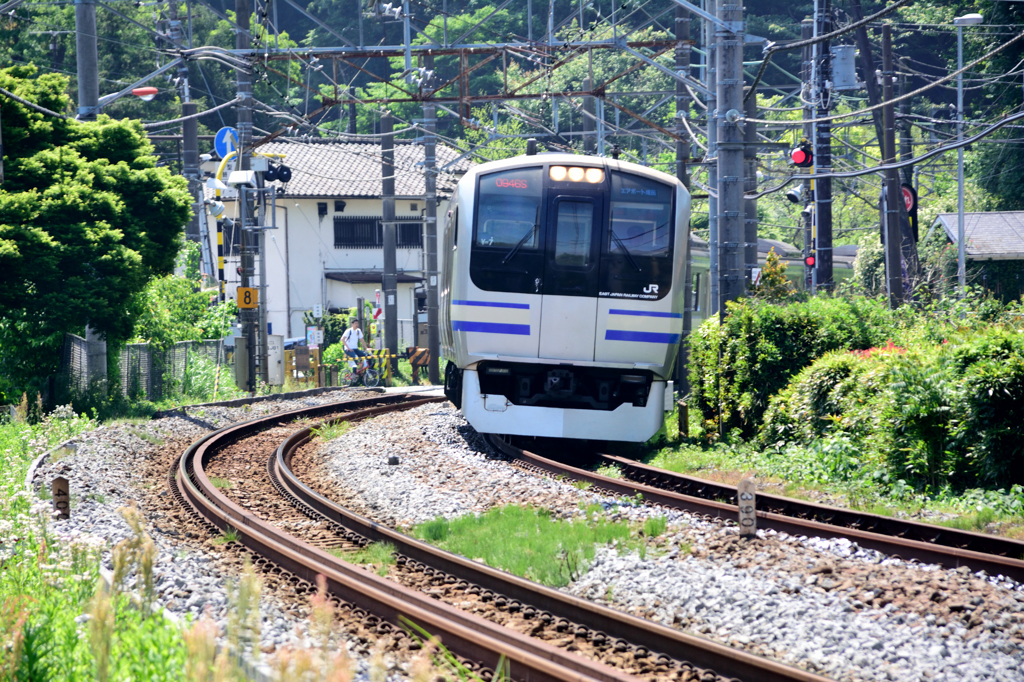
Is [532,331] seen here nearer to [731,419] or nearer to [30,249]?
[731,419]

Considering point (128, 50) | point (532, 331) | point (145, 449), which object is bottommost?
point (145, 449)

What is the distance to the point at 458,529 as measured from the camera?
30.3 ft

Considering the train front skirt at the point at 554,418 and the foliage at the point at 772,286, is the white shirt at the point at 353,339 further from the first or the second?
the train front skirt at the point at 554,418

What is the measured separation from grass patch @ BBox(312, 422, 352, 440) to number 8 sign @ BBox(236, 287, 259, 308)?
24.0 ft

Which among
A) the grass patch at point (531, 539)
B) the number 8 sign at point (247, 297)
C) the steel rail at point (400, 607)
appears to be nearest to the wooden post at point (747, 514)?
the grass patch at point (531, 539)

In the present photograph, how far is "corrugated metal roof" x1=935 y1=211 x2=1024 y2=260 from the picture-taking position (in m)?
33.2

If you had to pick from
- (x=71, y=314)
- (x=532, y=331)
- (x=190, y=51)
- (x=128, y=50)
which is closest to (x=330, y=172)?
Result: (x=128, y=50)

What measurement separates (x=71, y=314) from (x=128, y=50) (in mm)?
37018

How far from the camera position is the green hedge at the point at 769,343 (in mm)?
13891

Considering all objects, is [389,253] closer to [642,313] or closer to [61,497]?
[642,313]

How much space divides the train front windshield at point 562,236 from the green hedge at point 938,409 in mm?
2689

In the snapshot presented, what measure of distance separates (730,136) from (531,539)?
26.9 feet

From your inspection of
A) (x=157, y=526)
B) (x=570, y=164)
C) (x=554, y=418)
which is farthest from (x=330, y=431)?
(x=157, y=526)

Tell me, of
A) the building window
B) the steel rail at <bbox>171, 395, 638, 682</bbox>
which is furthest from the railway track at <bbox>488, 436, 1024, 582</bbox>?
the building window
